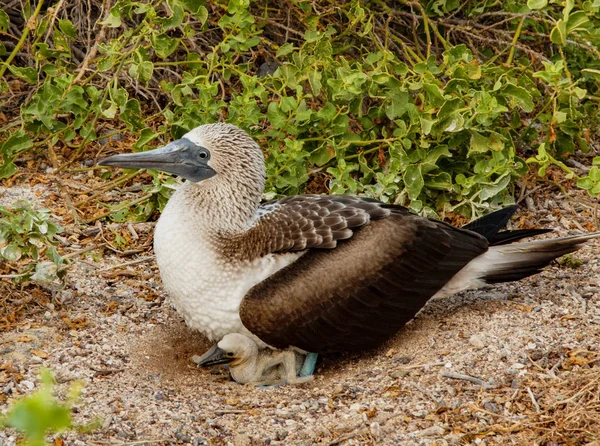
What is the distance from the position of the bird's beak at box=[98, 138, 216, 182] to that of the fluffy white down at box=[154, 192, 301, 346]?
0.97 feet

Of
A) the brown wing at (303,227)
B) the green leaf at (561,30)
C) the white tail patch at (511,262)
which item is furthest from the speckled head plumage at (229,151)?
the green leaf at (561,30)

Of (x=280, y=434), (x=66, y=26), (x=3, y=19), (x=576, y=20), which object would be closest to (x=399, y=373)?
(x=280, y=434)

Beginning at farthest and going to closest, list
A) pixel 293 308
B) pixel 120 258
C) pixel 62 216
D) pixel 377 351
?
pixel 62 216
pixel 120 258
pixel 377 351
pixel 293 308

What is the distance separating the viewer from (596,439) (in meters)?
3.54

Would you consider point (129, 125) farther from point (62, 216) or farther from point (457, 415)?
point (457, 415)

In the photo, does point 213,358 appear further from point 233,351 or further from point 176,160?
point 176,160

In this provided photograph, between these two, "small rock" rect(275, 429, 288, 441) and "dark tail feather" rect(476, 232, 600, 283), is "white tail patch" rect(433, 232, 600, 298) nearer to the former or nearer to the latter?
"dark tail feather" rect(476, 232, 600, 283)

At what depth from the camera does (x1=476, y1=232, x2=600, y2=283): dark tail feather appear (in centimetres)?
491

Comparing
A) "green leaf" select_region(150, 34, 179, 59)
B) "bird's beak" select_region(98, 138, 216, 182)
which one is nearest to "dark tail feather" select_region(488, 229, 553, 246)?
"bird's beak" select_region(98, 138, 216, 182)

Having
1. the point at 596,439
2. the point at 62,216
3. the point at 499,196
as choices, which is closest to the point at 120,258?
the point at 62,216

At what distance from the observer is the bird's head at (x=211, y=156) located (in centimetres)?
473

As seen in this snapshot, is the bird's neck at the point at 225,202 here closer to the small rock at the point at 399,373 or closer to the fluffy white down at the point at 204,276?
the fluffy white down at the point at 204,276

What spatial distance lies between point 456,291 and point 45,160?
3.35 m

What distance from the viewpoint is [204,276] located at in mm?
4457
